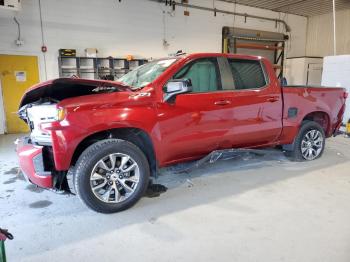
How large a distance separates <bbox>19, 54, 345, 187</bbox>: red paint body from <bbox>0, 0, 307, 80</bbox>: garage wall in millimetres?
5572

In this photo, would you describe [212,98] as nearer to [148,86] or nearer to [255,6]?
[148,86]

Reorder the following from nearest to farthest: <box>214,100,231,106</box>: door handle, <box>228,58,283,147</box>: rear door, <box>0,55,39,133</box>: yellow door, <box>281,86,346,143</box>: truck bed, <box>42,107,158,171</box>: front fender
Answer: <box>42,107,158,171</box>: front fender → <box>214,100,231,106</box>: door handle → <box>228,58,283,147</box>: rear door → <box>281,86,346,143</box>: truck bed → <box>0,55,39,133</box>: yellow door

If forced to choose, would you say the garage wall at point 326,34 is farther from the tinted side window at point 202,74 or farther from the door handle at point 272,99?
the tinted side window at point 202,74

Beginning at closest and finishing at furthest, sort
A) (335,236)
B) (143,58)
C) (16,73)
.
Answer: (335,236), (16,73), (143,58)

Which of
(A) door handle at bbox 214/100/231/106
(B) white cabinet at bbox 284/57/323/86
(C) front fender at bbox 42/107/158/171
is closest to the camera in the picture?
(C) front fender at bbox 42/107/158/171

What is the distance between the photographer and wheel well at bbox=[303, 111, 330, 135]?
4.26 metres

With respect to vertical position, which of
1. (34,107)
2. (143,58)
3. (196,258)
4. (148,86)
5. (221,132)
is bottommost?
(196,258)

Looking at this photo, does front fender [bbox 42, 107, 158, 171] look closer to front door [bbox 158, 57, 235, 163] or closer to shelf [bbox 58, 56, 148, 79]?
front door [bbox 158, 57, 235, 163]

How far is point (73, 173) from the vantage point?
2.57 metres

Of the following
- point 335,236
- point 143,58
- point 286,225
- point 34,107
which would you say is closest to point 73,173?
point 34,107

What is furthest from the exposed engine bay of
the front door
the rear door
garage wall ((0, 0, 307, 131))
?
garage wall ((0, 0, 307, 131))

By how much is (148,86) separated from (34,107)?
1.09 m

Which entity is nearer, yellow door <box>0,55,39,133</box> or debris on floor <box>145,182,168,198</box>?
debris on floor <box>145,182,168,198</box>

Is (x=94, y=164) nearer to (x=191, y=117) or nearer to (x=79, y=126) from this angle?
(x=79, y=126)
